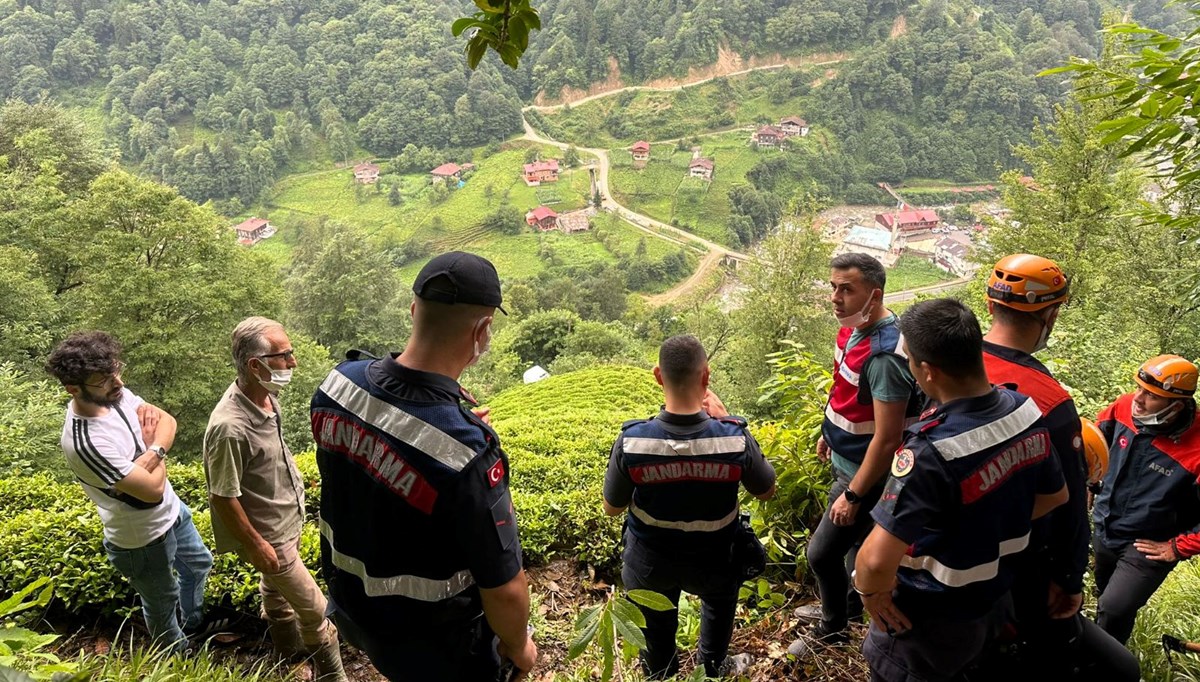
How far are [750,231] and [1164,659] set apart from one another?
62854mm

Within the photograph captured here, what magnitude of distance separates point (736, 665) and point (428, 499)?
2068 mm

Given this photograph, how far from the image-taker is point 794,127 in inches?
3036

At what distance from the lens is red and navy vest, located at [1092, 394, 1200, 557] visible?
9.95 ft

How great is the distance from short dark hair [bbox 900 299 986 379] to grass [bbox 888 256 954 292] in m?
51.5

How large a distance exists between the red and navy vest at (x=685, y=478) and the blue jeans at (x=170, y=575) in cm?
237

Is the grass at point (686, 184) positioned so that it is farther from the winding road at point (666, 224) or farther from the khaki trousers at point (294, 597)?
the khaki trousers at point (294, 597)

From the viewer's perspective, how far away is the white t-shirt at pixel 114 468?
2.84m

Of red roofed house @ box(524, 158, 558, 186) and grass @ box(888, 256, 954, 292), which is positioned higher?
red roofed house @ box(524, 158, 558, 186)

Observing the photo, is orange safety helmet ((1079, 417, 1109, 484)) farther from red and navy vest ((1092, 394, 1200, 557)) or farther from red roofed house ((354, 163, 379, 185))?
red roofed house ((354, 163, 379, 185))

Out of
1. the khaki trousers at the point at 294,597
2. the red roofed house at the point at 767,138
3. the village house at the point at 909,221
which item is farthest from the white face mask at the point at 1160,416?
the red roofed house at the point at 767,138

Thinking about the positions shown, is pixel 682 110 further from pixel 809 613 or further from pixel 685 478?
pixel 685 478

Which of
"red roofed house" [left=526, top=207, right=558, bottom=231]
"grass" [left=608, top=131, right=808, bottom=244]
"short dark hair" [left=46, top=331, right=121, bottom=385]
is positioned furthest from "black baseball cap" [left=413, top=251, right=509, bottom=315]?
"grass" [left=608, top=131, right=808, bottom=244]

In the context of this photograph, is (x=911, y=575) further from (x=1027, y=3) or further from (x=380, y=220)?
(x=1027, y=3)

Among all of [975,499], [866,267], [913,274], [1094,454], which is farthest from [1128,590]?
[913,274]
